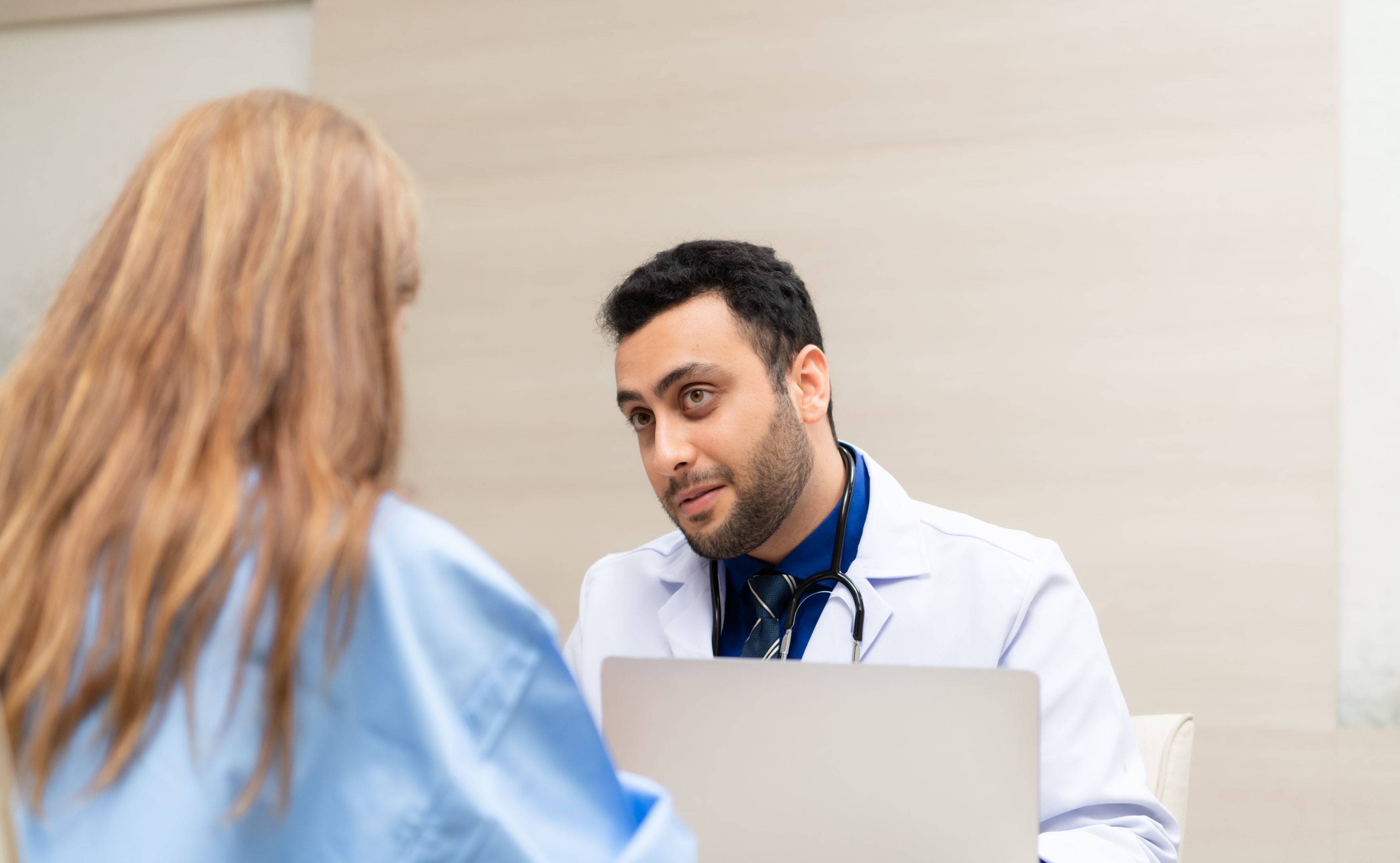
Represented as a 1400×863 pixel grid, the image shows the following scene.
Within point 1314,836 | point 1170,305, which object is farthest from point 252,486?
point 1314,836

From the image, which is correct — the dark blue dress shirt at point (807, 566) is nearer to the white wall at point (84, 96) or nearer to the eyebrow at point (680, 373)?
the eyebrow at point (680, 373)

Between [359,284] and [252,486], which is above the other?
[359,284]

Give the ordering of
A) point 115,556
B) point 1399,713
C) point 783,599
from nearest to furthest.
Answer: point 115,556 → point 783,599 → point 1399,713

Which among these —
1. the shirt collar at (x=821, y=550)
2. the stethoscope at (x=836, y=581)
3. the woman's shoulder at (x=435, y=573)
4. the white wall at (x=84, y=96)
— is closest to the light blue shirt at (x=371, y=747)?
the woman's shoulder at (x=435, y=573)

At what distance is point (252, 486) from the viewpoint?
654 millimetres

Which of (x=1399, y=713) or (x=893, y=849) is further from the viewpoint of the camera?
(x=1399, y=713)

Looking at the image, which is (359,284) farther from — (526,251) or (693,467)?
(526,251)

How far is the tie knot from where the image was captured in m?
1.57

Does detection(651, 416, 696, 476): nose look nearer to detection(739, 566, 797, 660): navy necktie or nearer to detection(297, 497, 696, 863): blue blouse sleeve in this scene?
Answer: detection(739, 566, 797, 660): navy necktie

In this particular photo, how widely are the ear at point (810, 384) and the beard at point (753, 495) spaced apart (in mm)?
64

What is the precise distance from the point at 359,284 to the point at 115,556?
0.22 meters

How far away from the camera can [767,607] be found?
5.18 feet

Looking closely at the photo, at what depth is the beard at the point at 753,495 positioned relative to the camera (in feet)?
5.25

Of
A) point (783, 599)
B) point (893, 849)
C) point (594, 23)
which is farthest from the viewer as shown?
point (594, 23)
